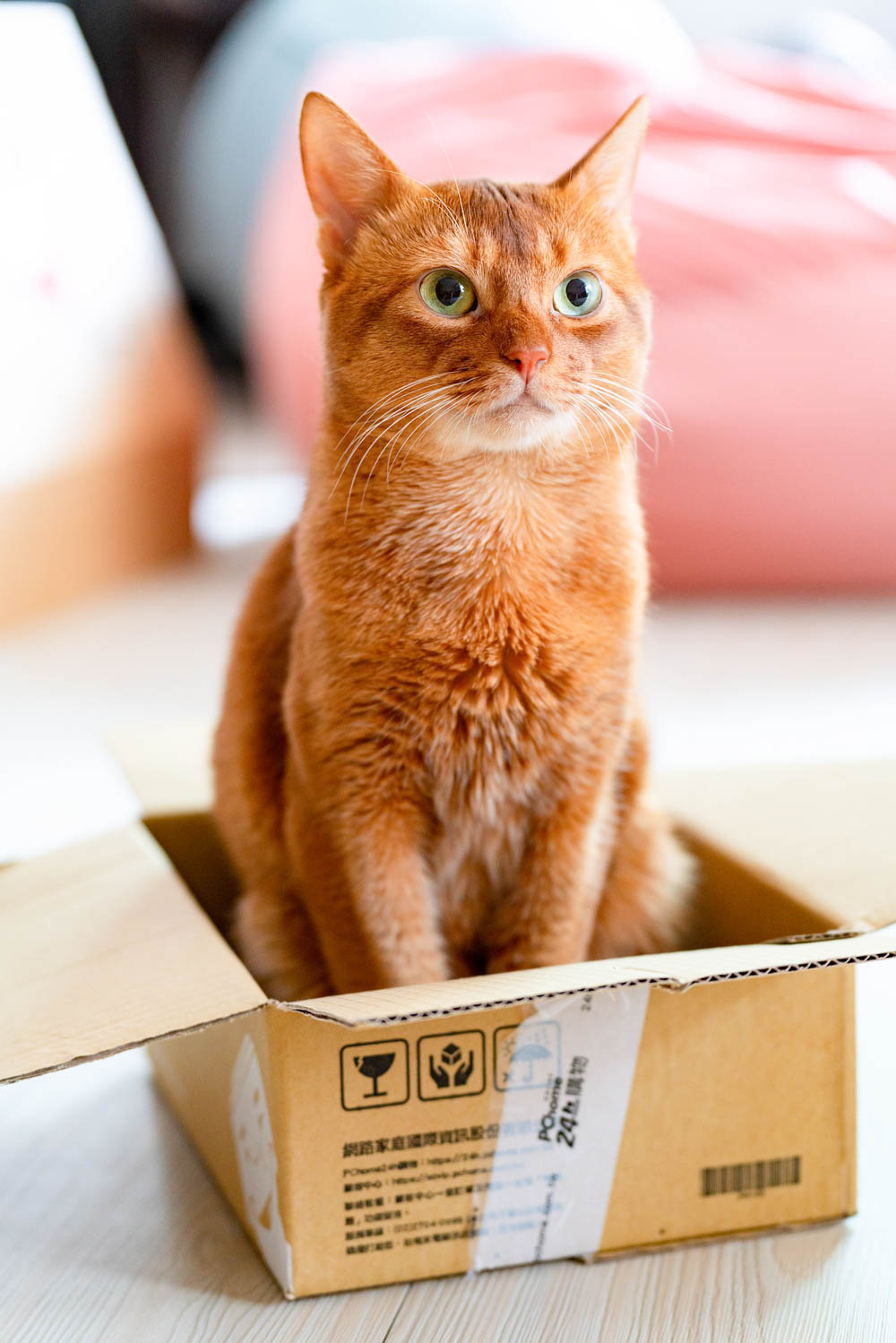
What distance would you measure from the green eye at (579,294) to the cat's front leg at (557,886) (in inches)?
15.9

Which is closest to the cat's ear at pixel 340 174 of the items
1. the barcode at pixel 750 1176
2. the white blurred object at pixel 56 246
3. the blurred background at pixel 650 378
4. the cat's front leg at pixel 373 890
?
the cat's front leg at pixel 373 890

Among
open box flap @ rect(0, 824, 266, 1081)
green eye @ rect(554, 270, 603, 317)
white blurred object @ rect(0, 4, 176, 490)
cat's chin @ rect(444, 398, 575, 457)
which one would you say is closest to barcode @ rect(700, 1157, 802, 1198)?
open box flap @ rect(0, 824, 266, 1081)

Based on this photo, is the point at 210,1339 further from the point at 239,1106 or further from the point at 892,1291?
the point at 892,1291

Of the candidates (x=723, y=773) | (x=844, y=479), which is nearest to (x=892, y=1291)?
(x=723, y=773)

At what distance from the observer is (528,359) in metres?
1.06

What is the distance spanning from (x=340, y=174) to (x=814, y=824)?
0.77 metres

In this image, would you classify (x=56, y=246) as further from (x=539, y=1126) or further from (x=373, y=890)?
(x=539, y=1126)

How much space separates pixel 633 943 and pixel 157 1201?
0.53m

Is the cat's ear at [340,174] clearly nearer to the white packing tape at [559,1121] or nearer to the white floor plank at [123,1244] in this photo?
the white packing tape at [559,1121]

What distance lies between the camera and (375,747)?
117 cm

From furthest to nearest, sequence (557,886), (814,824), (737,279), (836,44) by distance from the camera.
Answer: (836,44), (737,279), (814,824), (557,886)

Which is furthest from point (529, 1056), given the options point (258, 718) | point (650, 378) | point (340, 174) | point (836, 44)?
point (836, 44)

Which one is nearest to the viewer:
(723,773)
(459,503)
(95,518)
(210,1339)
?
(210,1339)

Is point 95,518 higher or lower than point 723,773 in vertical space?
higher
